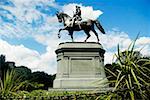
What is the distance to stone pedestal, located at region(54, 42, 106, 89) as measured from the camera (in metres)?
31.2

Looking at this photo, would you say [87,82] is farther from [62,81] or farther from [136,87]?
[136,87]

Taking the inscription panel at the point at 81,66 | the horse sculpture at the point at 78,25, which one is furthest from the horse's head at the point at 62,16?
the inscription panel at the point at 81,66

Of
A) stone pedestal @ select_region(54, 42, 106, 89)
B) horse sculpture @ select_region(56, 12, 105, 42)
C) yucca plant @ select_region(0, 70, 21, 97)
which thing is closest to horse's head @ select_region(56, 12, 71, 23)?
horse sculpture @ select_region(56, 12, 105, 42)

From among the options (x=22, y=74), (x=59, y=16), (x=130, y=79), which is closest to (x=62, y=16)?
(x=59, y=16)

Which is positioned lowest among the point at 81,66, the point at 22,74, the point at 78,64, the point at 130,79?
the point at 130,79

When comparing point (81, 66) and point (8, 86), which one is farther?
point (81, 66)

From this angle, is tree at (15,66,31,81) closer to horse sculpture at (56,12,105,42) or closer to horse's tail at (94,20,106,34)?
horse sculpture at (56,12,105,42)

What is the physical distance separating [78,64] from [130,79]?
2409 cm

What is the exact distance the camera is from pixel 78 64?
32.0 meters

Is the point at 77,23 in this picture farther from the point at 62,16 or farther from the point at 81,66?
the point at 81,66

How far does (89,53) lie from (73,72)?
219 centimetres

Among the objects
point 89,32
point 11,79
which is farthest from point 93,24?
point 11,79

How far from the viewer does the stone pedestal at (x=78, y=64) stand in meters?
31.2

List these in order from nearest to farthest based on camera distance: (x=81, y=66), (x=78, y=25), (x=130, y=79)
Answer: (x=130, y=79), (x=81, y=66), (x=78, y=25)
